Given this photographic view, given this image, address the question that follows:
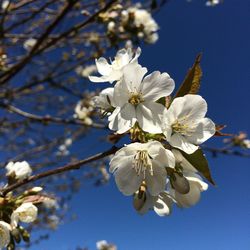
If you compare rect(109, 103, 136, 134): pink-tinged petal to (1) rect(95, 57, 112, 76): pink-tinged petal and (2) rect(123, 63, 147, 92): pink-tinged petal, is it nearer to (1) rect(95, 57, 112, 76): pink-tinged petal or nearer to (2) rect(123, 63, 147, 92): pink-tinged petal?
(2) rect(123, 63, 147, 92): pink-tinged petal

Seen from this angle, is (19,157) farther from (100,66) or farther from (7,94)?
(100,66)

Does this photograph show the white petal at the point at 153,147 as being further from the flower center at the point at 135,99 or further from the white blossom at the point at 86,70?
the white blossom at the point at 86,70

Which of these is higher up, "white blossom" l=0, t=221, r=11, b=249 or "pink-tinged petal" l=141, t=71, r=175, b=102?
"pink-tinged petal" l=141, t=71, r=175, b=102

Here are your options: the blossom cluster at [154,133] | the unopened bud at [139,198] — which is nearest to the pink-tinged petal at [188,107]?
the blossom cluster at [154,133]

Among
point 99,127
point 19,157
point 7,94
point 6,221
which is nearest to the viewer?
point 6,221

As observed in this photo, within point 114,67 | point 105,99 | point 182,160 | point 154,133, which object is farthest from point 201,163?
point 114,67

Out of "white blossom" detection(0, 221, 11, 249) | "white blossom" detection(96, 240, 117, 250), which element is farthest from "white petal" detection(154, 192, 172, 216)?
"white blossom" detection(96, 240, 117, 250)

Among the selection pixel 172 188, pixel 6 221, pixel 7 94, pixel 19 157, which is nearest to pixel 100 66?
pixel 172 188

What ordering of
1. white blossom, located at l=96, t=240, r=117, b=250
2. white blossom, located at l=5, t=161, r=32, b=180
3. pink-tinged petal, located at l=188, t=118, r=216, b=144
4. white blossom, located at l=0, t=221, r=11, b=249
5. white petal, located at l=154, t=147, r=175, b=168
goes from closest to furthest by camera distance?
1. white petal, located at l=154, t=147, r=175, b=168
2. pink-tinged petal, located at l=188, t=118, r=216, b=144
3. white blossom, located at l=0, t=221, r=11, b=249
4. white blossom, located at l=5, t=161, r=32, b=180
5. white blossom, located at l=96, t=240, r=117, b=250

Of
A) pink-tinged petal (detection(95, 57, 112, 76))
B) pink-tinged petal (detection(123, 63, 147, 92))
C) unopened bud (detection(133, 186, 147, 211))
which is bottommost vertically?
unopened bud (detection(133, 186, 147, 211))
